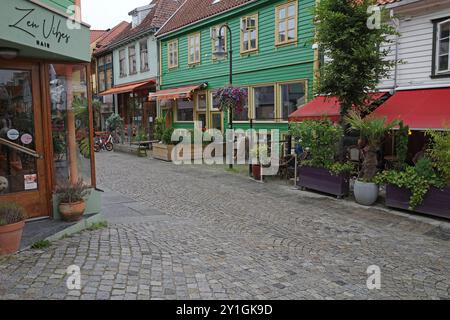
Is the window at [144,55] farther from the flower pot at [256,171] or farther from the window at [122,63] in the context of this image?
the flower pot at [256,171]

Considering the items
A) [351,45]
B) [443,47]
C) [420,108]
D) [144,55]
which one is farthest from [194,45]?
[420,108]

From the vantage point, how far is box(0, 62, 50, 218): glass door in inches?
233

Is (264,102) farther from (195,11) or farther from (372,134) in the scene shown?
(372,134)

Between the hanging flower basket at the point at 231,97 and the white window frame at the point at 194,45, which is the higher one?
the white window frame at the point at 194,45

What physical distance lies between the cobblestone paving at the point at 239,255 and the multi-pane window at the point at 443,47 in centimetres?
442

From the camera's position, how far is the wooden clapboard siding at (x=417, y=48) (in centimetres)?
1011

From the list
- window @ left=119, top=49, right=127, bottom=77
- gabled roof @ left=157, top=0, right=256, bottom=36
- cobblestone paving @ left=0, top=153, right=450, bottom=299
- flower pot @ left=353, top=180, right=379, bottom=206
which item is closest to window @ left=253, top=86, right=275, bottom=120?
gabled roof @ left=157, top=0, right=256, bottom=36

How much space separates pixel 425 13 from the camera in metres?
10.2

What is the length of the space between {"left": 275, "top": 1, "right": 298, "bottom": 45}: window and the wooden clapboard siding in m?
4.21

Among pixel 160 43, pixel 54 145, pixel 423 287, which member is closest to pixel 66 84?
pixel 54 145

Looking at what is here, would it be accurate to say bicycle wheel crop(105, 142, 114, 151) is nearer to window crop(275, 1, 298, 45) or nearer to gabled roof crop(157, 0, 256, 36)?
gabled roof crop(157, 0, 256, 36)

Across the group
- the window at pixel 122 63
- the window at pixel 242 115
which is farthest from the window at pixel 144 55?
the window at pixel 242 115

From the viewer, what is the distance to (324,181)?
31.7 feet
